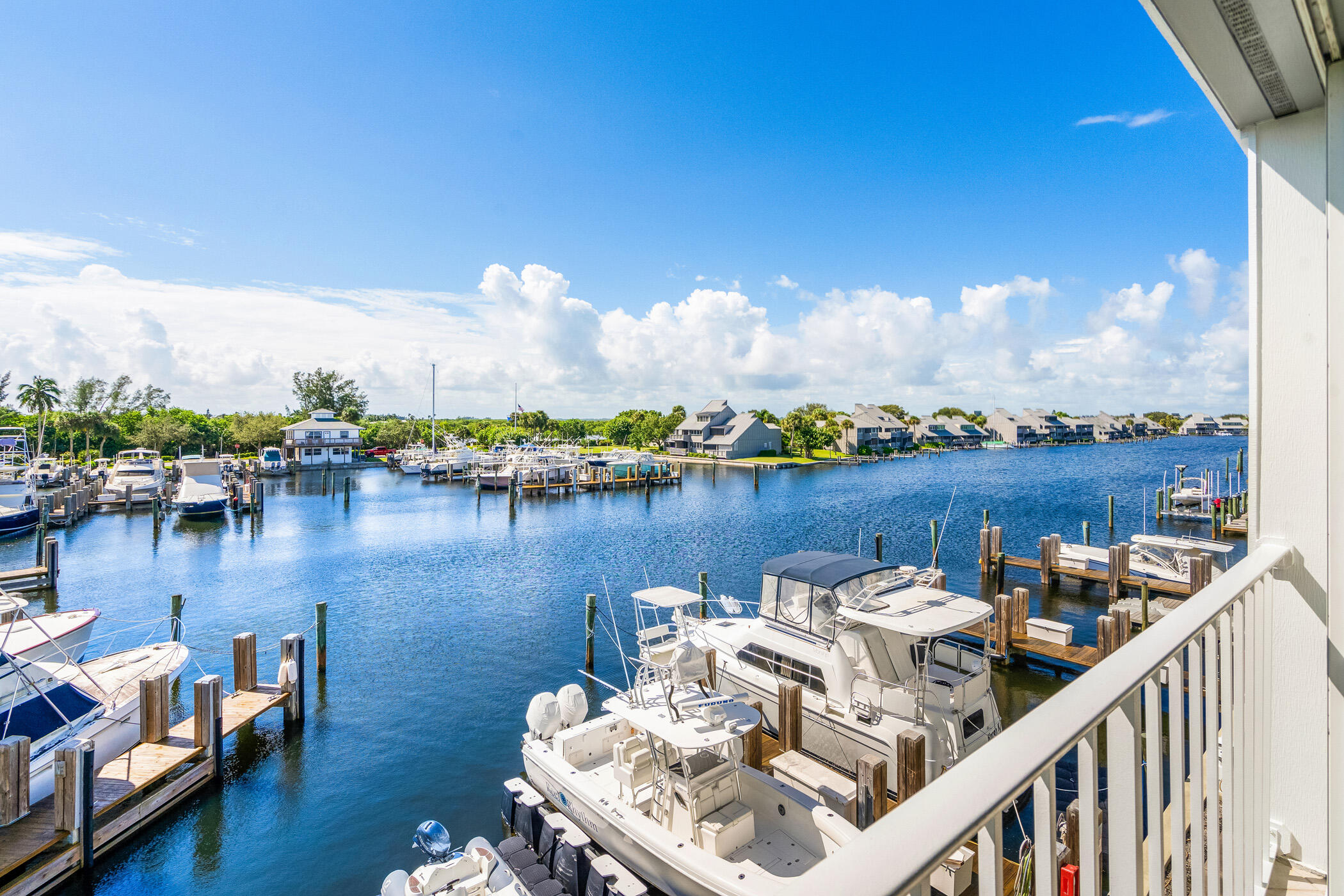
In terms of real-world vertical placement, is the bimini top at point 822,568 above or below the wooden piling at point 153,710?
above

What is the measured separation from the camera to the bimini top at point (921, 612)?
9.49m

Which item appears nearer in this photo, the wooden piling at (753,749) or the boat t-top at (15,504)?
the wooden piling at (753,749)

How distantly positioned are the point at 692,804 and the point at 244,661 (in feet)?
31.6

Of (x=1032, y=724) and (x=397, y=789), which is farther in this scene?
(x=397, y=789)

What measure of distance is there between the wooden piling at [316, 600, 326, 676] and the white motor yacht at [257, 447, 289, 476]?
57.8 meters

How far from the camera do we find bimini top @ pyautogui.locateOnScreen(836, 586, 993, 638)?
9.49 m

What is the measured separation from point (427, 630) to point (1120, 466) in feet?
240

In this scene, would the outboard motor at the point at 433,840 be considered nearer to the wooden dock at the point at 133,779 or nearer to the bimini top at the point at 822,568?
the wooden dock at the point at 133,779

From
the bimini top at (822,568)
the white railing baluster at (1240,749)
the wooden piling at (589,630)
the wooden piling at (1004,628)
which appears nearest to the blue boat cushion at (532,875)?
the bimini top at (822,568)

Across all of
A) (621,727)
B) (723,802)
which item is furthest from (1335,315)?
(621,727)

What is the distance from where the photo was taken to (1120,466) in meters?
68.8

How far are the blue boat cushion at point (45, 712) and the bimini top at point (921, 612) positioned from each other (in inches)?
447

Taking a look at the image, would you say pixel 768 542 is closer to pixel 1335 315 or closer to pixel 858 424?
pixel 1335 315

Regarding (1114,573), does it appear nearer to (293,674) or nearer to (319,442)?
(293,674)
